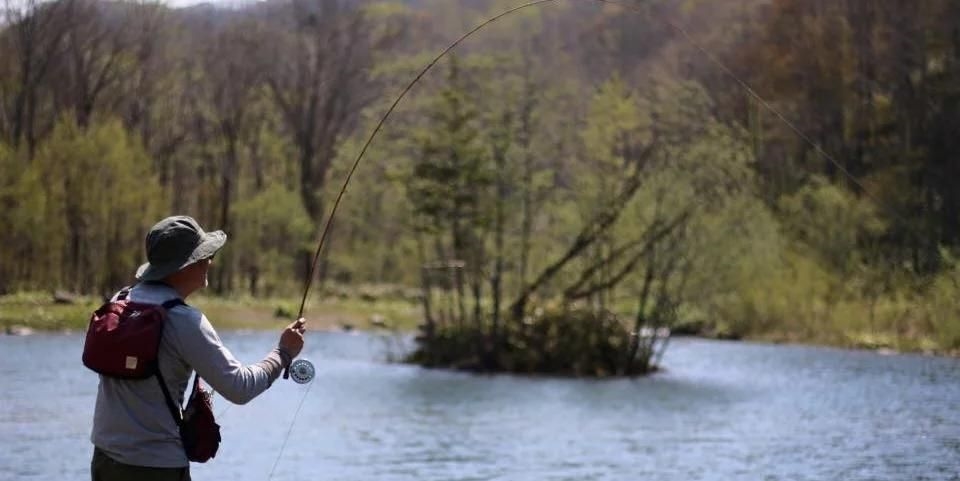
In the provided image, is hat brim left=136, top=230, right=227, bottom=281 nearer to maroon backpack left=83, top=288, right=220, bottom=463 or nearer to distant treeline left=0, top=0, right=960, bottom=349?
maroon backpack left=83, top=288, right=220, bottom=463

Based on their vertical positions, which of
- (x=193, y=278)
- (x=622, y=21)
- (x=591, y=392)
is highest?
(x=622, y=21)

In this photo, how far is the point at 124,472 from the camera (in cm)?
436

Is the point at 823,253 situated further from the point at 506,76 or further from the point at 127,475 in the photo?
the point at 127,475

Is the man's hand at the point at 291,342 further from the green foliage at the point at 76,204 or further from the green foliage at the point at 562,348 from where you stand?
the green foliage at the point at 76,204

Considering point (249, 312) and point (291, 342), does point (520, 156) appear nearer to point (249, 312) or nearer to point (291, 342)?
point (249, 312)

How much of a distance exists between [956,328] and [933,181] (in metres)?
13.0

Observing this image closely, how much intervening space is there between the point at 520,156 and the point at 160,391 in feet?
77.3

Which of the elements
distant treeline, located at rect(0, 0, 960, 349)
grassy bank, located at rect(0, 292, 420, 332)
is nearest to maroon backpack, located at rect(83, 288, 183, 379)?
distant treeline, located at rect(0, 0, 960, 349)

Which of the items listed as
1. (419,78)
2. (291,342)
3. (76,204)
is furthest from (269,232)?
(291,342)

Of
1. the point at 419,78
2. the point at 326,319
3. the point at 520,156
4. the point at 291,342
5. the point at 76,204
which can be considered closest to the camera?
the point at 291,342

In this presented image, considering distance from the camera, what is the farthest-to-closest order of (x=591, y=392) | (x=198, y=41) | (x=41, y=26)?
(x=198, y=41)
(x=41, y=26)
(x=591, y=392)

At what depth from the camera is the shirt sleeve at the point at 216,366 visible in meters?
4.31

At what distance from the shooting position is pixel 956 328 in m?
32.2

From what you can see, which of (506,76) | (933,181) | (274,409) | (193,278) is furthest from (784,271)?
(193,278)
